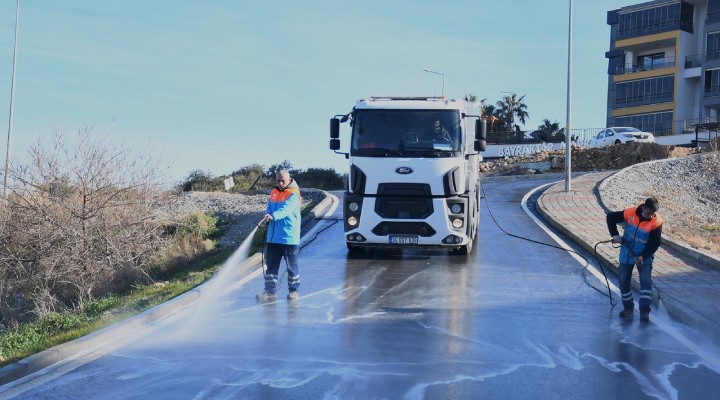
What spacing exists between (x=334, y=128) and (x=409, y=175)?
178cm

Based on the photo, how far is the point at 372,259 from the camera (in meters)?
15.5

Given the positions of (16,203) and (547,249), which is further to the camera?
(16,203)

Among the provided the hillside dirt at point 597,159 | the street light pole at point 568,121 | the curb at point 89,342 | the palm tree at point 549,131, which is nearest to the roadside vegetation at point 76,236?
the curb at point 89,342

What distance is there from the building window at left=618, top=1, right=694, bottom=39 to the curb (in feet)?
192

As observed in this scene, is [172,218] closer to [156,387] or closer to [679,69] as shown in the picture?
[156,387]

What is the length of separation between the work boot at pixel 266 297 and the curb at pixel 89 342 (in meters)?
0.93

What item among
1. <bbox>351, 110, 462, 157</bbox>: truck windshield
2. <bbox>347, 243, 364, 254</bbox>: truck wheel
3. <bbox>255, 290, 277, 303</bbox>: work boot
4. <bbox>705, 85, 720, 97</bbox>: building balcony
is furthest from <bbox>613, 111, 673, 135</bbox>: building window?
<bbox>255, 290, 277, 303</bbox>: work boot

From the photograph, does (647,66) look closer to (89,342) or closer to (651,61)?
(651,61)

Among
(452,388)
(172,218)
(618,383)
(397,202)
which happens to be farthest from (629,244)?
(172,218)

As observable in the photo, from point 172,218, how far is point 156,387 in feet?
50.8

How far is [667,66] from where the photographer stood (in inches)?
2489

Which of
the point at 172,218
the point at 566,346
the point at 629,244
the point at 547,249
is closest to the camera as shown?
the point at 566,346

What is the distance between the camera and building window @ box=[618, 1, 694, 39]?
62312mm

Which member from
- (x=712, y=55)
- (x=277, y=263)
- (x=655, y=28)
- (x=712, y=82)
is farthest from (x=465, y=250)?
(x=655, y=28)
